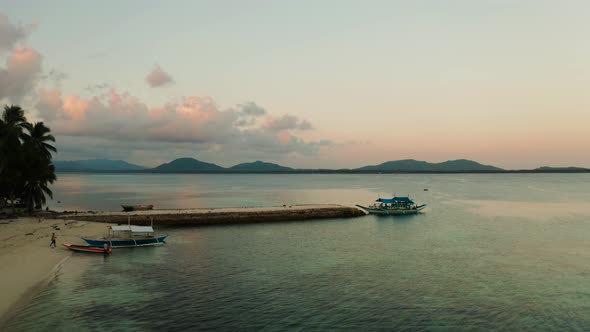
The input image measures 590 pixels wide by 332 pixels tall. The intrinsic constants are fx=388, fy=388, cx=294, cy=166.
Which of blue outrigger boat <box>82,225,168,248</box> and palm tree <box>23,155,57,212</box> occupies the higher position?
palm tree <box>23,155,57,212</box>

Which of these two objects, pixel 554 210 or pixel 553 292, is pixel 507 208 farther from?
pixel 553 292

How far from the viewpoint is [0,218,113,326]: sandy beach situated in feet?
109

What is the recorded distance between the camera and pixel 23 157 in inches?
2685

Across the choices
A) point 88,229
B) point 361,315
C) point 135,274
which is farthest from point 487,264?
point 88,229

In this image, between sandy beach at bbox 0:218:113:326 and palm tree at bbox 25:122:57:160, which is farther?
palm tree at bbox 25:122:57:160

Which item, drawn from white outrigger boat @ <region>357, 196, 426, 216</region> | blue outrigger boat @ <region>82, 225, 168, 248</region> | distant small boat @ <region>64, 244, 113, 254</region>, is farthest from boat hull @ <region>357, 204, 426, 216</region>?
distant small boat @ <region>64, 244, 113, 254</region>

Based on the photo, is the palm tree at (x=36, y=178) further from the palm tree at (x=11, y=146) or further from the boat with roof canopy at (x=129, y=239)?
the boat with roof canopy at (x=129, y=239)

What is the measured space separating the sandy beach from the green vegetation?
8.99 m

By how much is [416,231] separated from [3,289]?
200 feet

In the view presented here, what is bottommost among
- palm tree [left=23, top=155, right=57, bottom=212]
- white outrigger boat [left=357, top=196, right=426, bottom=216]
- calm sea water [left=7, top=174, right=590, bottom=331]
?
calm sea water [left=7, top=174, right=590, bottom=331]

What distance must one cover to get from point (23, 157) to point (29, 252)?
30526 mm

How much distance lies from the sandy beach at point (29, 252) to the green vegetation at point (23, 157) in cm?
899

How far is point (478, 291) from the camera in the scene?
35.2 meters

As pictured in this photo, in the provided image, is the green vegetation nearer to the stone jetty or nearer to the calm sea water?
the stone jetty
